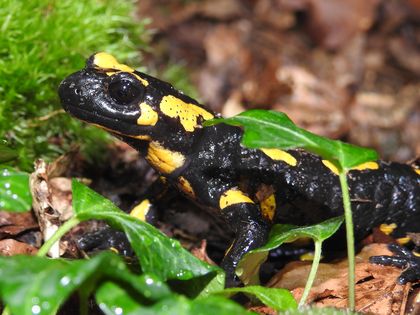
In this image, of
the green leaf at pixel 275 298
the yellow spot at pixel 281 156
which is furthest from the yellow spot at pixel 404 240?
the green leaf at pixel 275 298

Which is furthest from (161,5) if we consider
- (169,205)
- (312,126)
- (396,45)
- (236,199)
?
(236,199)

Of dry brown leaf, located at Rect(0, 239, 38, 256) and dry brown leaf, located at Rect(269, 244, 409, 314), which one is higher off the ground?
dry brown leaf, located at Rect(269, 244, 409, 314)

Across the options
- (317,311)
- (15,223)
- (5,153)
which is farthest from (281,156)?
(5,153)

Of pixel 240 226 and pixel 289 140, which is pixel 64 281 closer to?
pixel 289 140

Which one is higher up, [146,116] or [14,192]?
[14,192]

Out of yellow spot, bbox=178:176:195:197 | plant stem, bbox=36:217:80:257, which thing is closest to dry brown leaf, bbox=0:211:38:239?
yellow spot, bbox=178:176:195:197

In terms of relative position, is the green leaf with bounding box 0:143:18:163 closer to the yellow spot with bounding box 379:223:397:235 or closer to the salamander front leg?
the salamander front leg
